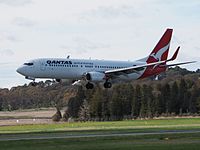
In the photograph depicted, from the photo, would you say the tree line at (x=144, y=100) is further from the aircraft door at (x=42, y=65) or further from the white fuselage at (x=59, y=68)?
the aircraft door at (x=42, y=65)

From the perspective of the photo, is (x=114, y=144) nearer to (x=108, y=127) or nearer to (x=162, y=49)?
(x=108, y=127)

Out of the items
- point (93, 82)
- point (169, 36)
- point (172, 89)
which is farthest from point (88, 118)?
point (93, 82)

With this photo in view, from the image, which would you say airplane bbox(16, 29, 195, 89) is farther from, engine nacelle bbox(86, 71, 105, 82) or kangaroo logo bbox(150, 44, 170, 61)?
kangaroo logo bbox(150, 44, 170, 61)

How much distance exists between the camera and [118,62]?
10131 cm

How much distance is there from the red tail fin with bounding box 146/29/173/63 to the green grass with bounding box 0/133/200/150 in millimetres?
46966

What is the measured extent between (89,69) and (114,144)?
42588mm

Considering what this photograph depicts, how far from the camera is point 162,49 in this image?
10825cm

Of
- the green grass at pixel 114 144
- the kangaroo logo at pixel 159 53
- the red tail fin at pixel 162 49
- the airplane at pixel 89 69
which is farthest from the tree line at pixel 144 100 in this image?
the green grass at pixel 114 144

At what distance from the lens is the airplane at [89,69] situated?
3627 inches

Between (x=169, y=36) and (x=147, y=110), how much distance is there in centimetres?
7775

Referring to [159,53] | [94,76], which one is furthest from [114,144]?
[159,53]

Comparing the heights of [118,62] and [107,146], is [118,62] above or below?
above

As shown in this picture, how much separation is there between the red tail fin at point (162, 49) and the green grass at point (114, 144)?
47.0 m

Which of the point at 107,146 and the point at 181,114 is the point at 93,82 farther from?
the point at 181,114
